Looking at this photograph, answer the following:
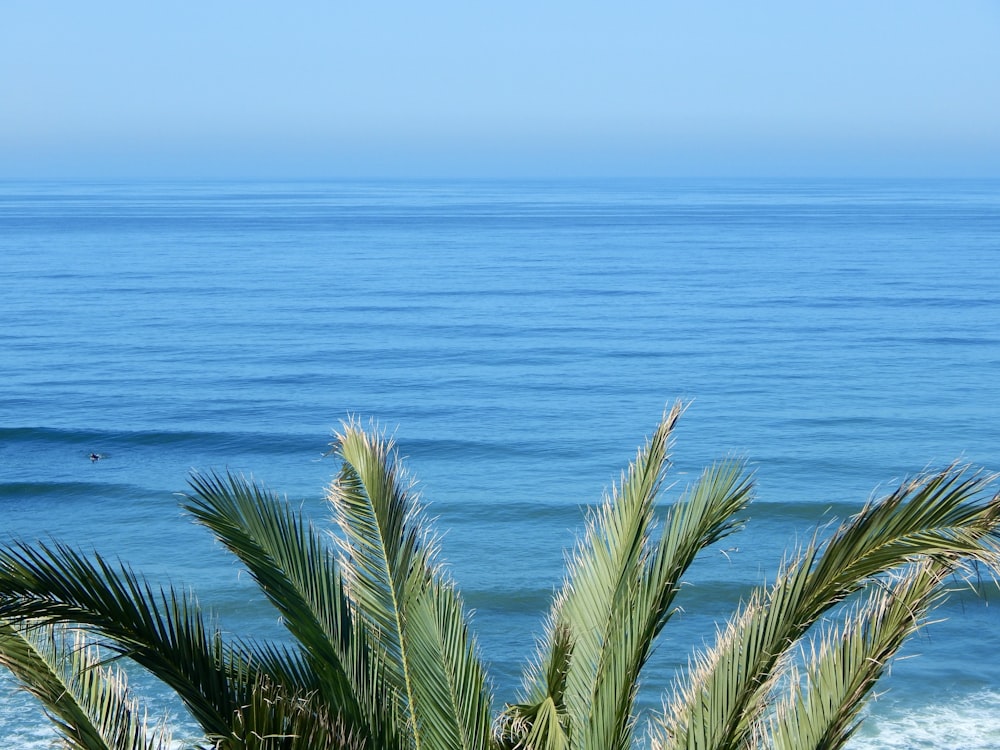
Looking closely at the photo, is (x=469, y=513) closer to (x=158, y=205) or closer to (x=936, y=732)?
(x=936, y=732)

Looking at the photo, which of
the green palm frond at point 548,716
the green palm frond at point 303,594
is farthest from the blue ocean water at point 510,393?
the green palm frond at point 303,594

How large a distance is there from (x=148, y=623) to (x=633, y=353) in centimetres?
3363

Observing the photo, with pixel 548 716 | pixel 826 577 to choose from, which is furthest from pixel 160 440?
pixel 826 577

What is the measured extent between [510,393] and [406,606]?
2558 centimetres

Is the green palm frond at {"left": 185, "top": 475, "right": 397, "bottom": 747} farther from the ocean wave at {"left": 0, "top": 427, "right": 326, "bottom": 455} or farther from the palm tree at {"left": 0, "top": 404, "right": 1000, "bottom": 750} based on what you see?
the ocean wave at {"left": 0, "top": 427, "right": 326, "bottom": 455}

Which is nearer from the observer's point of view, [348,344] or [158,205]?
[348,344]

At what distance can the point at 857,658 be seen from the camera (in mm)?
4605

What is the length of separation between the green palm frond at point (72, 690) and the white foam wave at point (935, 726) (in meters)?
8.21

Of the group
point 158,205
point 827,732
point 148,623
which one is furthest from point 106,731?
point 158,205

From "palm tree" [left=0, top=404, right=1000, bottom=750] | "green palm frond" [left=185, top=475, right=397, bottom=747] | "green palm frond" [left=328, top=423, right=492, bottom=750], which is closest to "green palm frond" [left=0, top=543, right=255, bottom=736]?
"palm tree" [left=0, top=404, right=1000, bottom=750]

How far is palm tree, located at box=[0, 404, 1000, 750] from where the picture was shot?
4.24 metres

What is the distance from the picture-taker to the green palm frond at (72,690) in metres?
4.75

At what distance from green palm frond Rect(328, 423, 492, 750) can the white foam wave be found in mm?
7163

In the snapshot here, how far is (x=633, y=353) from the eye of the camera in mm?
37344
